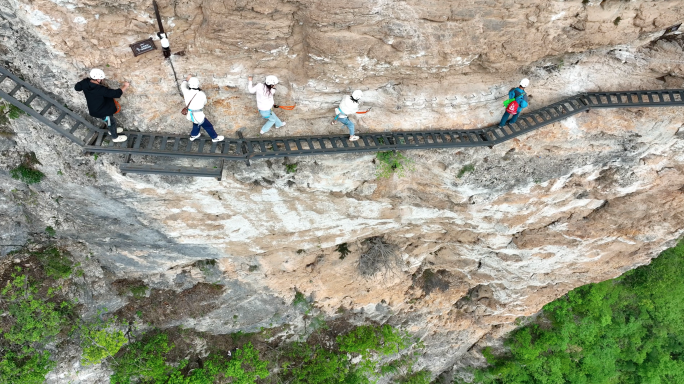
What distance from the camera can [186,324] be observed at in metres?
12.1

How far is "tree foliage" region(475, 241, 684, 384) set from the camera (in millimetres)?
16562

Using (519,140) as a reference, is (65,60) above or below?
above

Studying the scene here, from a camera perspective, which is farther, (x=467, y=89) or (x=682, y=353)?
(x=682, y=353)

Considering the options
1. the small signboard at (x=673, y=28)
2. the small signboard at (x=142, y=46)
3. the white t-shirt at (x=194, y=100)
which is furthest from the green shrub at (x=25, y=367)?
the small signboard at (x=673, y=28)

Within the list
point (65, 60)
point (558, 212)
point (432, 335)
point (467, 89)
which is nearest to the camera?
point (65, 60)

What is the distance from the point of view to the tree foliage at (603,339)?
16562mm

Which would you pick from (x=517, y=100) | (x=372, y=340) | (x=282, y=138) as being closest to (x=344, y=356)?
(x=372, y=340)

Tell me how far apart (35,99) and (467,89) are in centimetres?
862

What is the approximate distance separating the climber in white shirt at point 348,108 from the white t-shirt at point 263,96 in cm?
139

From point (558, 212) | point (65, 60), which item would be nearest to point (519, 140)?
point (558, 212)

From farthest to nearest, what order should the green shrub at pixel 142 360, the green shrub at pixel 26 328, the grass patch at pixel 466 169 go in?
the green shrub at pixel 142 360 < the green shrub at pixel 26 328 < the grass patch at pixel 466 169

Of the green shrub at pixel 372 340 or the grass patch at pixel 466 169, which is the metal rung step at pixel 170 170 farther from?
the green shrub at pixel 372 340

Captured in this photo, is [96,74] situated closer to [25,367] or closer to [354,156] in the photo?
[354,156]

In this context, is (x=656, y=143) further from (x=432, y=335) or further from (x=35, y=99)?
(x=35, y=99)
